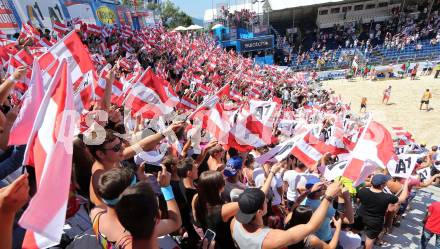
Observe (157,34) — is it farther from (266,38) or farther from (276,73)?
(266,38)

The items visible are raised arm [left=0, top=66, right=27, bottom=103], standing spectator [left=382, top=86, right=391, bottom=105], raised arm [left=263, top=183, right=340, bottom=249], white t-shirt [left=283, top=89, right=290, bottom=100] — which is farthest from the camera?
standing spectator [left=382, top=86, right=391, bottom=105]

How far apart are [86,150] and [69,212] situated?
Answer: 55 centimetres

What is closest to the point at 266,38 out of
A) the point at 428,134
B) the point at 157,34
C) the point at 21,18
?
the point at 157,34

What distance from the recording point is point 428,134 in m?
13.9

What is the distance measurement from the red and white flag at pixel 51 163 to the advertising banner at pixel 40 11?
1292 centimetres

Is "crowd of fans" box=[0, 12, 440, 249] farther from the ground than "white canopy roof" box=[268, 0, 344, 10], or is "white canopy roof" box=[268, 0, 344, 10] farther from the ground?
"crowd of fans" box=[0, 12, 440, 249]

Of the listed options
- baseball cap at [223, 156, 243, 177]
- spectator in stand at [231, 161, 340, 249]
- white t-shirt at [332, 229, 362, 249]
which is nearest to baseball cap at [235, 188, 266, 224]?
spectator in stand at [231, 161, 340, 249]

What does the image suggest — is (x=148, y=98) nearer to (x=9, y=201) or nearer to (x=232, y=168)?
(x=232, y=168)

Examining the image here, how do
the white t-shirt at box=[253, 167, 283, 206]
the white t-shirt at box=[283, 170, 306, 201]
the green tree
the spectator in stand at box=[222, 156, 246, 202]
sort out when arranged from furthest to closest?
1. the green tree
2. the white t-shirt at box=[283, 170, 306, 201]
3. the white t-shirt at box=[253, 167, 283, 206]
4. the spectator in stand at box=[222, 156, 246, 202]

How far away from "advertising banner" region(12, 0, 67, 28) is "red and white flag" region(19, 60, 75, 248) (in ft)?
42.4

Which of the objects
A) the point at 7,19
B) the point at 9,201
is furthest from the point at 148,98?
the point at 7,19

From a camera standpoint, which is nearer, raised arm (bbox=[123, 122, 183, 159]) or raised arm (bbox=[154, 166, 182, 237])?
raised arm (bbox=[154, 166, 182, 237])

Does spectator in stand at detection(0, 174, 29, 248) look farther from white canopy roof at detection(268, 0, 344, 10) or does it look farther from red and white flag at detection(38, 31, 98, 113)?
Result: white canopy roof at detection(268, 0, 344, 10)

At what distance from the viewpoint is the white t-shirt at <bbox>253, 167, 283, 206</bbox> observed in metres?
4.03
